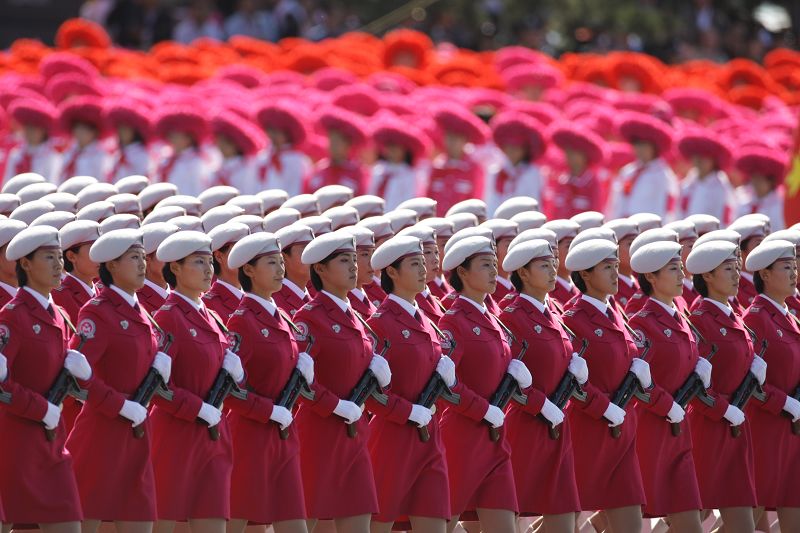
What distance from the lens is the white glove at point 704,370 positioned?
31.3ft

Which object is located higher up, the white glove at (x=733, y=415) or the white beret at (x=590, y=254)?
the white beret at (x=590, y=254)

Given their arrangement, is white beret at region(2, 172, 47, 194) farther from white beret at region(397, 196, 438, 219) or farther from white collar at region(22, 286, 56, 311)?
white collar at region(22, 286, 56, 311)

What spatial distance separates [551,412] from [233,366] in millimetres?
1482

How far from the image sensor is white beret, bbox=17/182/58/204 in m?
10.8

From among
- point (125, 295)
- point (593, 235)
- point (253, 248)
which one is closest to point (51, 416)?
point (125, 295)

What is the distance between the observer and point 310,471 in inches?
352

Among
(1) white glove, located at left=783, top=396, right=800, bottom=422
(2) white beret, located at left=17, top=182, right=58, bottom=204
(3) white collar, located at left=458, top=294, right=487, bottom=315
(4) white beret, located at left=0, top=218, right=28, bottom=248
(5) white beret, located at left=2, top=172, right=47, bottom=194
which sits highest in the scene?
(4) white beret, located at left=0, top=218, right=28, bottom=248

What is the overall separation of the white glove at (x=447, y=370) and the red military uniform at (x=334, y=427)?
0.31m

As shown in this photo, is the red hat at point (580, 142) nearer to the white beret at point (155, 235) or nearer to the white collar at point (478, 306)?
the white collar at point (478, 306)

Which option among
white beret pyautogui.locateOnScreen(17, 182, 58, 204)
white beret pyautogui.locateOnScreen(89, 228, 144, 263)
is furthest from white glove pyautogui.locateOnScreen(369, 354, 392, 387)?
white beret pyautogui.locateOnScreen(17, 182, 58, 204)

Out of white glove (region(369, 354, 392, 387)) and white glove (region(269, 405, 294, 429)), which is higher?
white glove (region(369, 354, 392, 387))

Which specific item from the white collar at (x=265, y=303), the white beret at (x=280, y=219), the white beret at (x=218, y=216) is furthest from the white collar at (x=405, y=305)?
the white beret at (x=218, y=216)

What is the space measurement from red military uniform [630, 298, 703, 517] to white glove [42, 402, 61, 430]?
9.17ft

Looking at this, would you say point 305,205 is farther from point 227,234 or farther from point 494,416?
point 494,416
